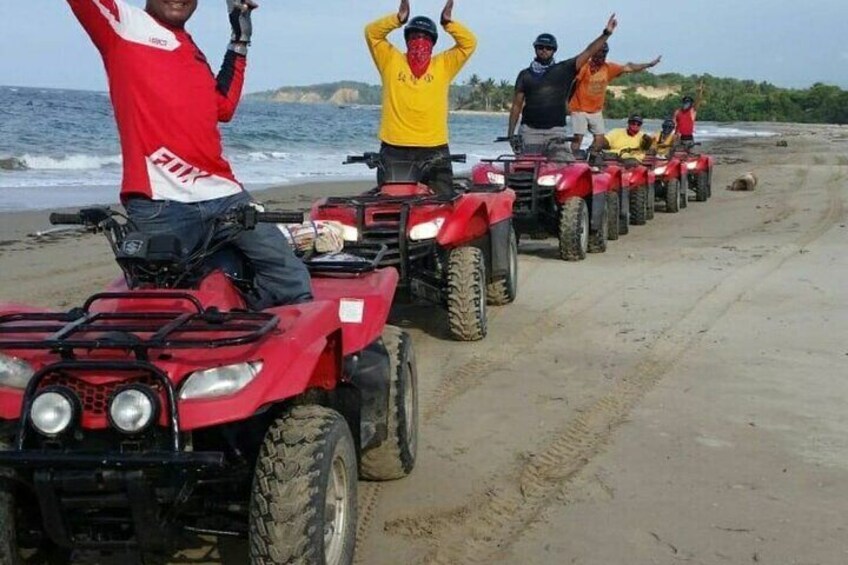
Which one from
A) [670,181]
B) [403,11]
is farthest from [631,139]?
[403,11]

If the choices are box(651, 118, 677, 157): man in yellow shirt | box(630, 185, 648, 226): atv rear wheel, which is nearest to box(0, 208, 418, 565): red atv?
box(630, 185, 648, 226): atv rear wheel

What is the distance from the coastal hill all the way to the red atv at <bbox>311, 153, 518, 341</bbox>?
2557 inches

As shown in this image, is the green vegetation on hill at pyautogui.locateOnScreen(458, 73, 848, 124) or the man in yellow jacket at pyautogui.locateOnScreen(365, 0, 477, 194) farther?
the green vegetation on hill at pyautogui.locateOnScreen(458, 73, 848, 124)

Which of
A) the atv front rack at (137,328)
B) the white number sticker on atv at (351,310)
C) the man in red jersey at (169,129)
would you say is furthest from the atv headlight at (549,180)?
the atv front rack at (137,328)

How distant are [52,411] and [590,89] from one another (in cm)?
1107

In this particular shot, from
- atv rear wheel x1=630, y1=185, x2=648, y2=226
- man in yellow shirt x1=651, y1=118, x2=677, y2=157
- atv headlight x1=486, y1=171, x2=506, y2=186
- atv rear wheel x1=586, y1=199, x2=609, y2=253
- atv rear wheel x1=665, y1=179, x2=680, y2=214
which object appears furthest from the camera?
man in yellow shirt x1=651, y1=118, x2=677, y2=157

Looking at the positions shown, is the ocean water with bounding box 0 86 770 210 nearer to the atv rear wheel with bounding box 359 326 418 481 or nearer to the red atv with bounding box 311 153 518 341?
the red atv with bounding box 311 153 518 341

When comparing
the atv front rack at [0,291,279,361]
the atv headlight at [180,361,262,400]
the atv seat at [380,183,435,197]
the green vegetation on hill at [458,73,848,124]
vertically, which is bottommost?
the green vegetation on hill at [458,73,848,124]

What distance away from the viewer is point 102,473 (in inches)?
106

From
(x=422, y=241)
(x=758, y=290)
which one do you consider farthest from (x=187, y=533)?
(x=758, y=290)

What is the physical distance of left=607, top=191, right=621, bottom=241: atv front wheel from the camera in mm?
12321

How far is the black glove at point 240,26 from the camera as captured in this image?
12.9 ft

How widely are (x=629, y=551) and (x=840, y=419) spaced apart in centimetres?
211

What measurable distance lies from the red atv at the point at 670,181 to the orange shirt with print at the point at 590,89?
2.81 meters
